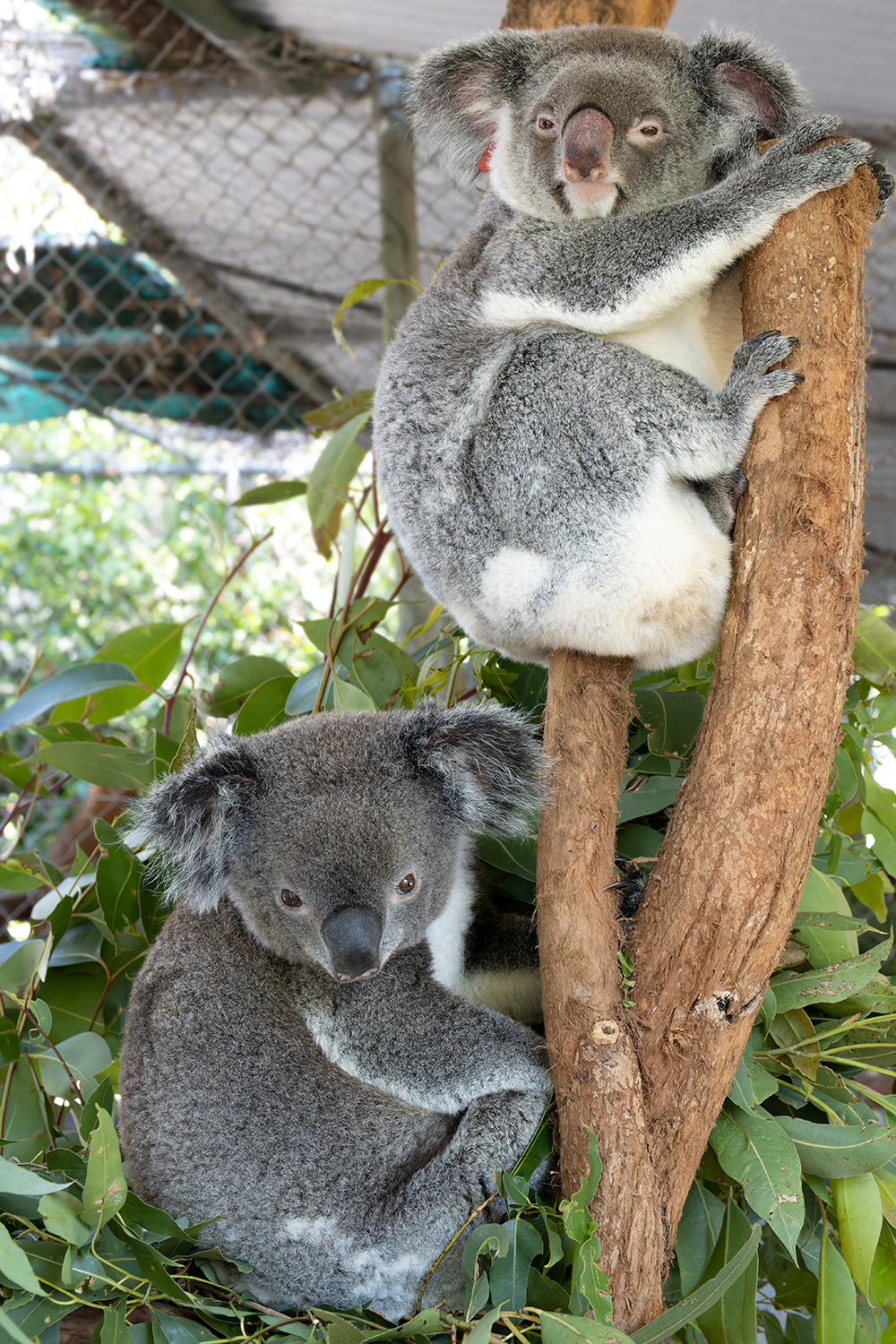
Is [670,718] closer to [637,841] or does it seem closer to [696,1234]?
[637,841]

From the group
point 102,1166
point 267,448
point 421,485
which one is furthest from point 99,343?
point 102,1166

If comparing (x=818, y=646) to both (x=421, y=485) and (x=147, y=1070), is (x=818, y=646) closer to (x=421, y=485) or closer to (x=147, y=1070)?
(x=421, y=485)

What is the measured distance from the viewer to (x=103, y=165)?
400 cm

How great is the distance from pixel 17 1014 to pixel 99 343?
3.31 meters

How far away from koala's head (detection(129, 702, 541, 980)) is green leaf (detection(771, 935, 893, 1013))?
0.45 meters

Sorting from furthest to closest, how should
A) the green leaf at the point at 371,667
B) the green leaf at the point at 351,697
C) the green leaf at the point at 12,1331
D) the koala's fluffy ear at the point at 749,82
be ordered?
1. the green leaf at the point at 371,667
2. the green leaf at the point at 351,697
3. the koala's fluffy ear at the point at 749,82
4. the green leaf at the point at 12,1331

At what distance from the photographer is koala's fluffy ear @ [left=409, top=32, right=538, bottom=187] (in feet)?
6.17

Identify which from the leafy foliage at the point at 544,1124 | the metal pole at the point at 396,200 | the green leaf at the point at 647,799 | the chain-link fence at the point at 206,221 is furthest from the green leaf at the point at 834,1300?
the metal pole at the point at 396,200

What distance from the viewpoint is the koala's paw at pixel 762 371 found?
1.47 meters

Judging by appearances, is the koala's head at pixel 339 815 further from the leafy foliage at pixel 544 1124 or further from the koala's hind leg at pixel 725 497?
the koala's hind leg at pixel 725 497

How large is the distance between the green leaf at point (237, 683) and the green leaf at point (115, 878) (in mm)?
454

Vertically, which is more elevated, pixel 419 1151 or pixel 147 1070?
pixel 147 1070

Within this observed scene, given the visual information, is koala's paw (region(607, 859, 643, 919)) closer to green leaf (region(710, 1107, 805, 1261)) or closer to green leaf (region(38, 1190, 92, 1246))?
green leaf (region(710, 1107, 805, 1261))

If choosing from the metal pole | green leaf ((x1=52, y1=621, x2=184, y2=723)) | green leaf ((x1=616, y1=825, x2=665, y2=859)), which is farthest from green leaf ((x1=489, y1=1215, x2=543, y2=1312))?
the metal pole
